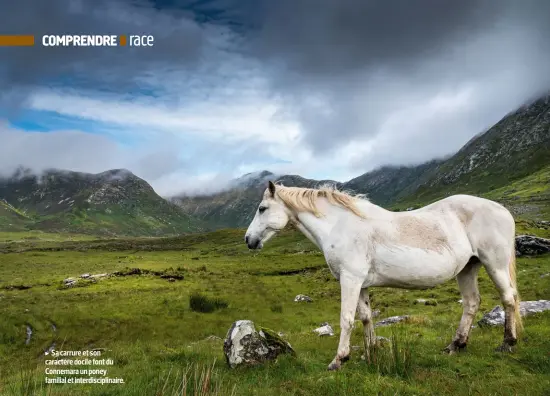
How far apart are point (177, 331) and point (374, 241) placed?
19.2 meters

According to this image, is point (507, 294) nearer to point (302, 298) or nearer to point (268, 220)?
point (268, 220)

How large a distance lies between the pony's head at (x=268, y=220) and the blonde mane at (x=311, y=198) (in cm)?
19

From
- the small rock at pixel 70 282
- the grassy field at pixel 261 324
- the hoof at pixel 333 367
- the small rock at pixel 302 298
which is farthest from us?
the small rock at pixel 70 282

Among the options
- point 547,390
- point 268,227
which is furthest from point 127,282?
point 547,390

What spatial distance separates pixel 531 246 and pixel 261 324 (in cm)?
3200

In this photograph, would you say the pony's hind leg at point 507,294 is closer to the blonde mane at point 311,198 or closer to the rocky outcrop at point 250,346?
the blonde mane at point 311,198

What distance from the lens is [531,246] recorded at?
3909 cm

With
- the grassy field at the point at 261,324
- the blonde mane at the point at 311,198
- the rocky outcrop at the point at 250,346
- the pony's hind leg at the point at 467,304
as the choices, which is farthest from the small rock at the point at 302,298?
the blonde mane at the point at 311,198

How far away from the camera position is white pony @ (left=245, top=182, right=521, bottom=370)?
338 inches

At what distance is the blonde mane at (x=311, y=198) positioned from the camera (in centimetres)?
945

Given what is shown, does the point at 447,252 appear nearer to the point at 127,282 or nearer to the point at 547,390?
the point at 547,390

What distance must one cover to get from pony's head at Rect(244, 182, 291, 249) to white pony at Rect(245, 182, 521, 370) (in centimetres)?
3

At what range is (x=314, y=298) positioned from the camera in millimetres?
33688

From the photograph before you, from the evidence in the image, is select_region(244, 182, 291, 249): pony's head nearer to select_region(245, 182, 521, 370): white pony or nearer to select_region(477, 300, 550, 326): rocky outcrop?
select_region(245, 182, 521, 370): white pony
